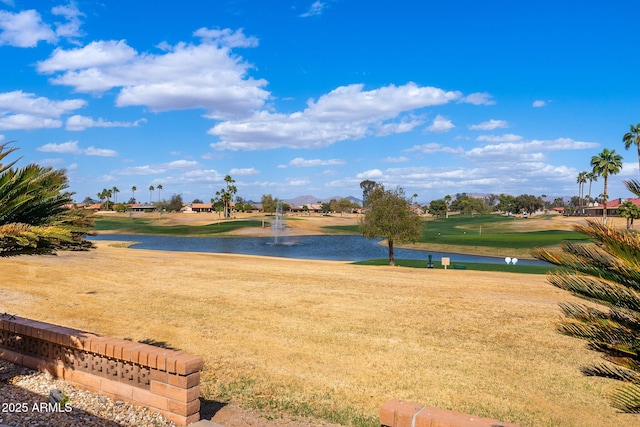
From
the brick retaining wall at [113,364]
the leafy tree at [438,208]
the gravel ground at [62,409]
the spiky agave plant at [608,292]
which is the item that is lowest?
the gravel ground at [62,409]

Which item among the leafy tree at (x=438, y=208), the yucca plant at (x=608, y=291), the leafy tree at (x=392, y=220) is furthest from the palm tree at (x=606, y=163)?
the leafy tree at (x=438, y=208)

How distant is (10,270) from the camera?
23406 mm

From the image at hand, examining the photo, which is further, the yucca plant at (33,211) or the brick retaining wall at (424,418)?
the yucca plant at (33,211)

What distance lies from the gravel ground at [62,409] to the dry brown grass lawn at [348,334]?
6.63ft

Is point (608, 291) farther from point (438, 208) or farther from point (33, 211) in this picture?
point (438, 208)

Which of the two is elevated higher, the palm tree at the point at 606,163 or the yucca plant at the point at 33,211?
the palm tree at the point at 606,163

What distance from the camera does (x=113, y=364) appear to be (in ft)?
25.3

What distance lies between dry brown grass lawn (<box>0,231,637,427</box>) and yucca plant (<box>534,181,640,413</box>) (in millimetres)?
3673

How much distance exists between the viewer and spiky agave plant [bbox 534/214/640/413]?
500 cm

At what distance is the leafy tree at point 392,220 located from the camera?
42594 millimetres

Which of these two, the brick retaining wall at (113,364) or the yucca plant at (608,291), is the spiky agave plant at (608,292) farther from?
the brick retaining wall at (113,364)

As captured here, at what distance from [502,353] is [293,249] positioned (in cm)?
6203

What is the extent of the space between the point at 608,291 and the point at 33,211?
959 centimetres

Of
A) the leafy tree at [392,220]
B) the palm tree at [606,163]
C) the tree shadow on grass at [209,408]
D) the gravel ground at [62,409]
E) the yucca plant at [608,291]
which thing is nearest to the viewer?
the yucca plant at [608,291]
